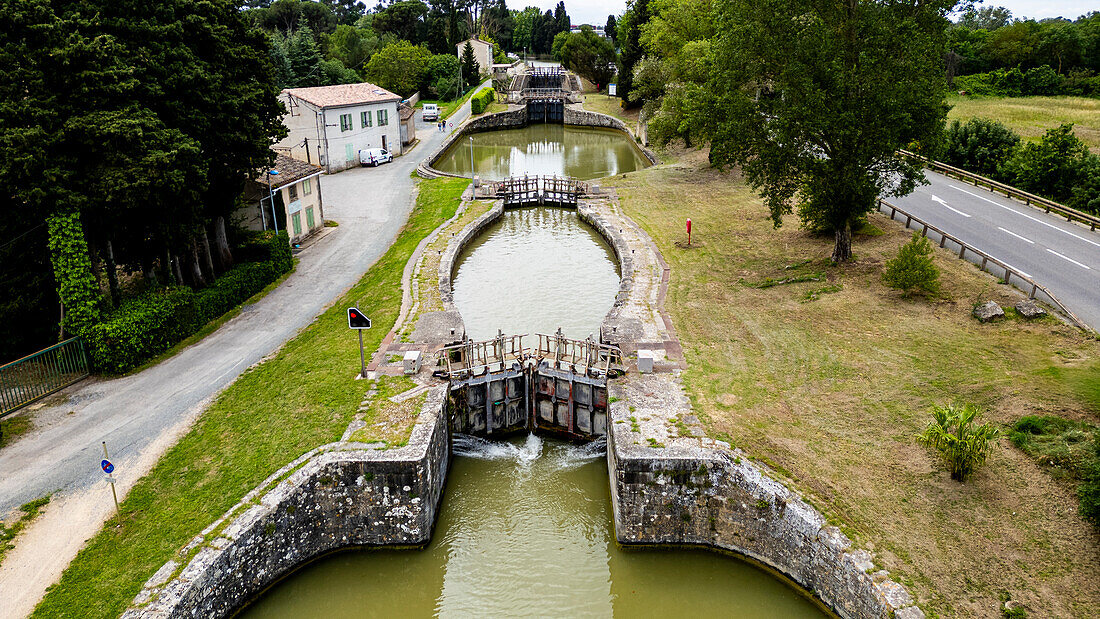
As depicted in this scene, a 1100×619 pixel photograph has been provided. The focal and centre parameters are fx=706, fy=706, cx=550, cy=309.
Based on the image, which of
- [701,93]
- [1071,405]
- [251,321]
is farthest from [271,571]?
[701,93]

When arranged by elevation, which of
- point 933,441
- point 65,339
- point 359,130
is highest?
point 359,130

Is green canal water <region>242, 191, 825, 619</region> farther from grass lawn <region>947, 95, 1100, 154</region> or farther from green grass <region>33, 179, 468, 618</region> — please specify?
grass lawn <region>947, 95, 1100, 154</region>

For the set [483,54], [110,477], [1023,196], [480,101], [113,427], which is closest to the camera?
[110,477]

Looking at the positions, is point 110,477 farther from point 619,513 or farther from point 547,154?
point 547,154

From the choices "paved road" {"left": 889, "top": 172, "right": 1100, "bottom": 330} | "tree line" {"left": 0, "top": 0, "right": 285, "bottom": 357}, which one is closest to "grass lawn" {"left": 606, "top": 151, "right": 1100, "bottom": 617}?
"paved road" {"left": 889, "top": 172, "right": 1100, "bottom": 330}

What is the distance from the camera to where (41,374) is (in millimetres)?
20078

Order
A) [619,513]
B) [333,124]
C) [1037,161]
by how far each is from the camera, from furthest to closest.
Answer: [333,124] → [1037,161] → [619,513]

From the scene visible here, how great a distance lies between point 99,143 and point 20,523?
1075cm

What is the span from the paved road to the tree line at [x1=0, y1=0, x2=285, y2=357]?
2793 centimetres

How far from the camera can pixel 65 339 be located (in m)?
21.5

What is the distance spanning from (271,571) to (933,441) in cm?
1518

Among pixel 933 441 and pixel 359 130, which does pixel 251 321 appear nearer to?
pixel 933 441

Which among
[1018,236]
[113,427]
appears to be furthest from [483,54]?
[113,427]

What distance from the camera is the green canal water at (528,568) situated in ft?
51.4
